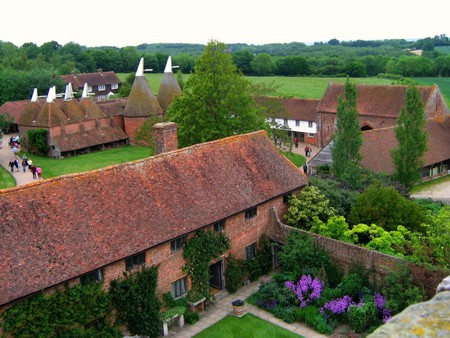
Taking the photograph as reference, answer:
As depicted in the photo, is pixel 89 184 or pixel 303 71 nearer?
pixel 89 184

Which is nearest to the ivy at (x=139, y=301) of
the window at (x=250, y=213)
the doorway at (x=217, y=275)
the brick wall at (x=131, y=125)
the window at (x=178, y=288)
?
the window at (x=178, y=288)

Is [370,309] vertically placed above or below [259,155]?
below

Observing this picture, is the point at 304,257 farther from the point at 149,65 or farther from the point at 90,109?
the point at 149,65

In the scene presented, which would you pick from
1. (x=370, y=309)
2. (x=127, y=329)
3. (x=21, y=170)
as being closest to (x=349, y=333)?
(x=370, y=309)

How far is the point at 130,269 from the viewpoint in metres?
19.1

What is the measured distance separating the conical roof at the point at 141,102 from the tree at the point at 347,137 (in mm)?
30690

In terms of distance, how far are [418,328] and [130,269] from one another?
16469 mm

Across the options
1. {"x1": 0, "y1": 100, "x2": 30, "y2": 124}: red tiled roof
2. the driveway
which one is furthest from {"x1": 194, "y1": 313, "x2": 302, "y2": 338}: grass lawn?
{"x1": 0, "y1": 100, "x2": 30, "y2": 124}: red tiled roof

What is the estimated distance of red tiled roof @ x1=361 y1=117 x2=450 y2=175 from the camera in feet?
129

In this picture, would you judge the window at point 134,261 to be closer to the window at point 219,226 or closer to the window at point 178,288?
the window at point 178,288

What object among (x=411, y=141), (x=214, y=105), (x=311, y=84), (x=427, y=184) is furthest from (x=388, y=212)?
(x=311, y=84)

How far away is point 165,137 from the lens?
24906mm

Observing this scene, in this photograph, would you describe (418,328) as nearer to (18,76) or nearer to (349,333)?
(349,333)

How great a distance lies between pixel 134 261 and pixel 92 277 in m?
1.86
